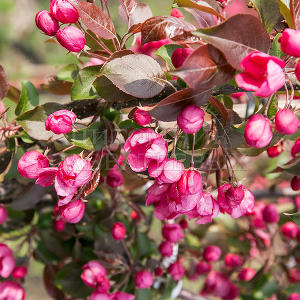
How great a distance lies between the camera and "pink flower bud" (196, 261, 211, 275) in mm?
1325

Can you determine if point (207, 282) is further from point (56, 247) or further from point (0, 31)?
point (0, 31)

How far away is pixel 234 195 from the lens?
0.69 metres

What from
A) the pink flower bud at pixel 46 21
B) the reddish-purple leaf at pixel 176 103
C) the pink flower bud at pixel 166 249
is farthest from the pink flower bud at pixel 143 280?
the pink flower bud at pixel 46 21

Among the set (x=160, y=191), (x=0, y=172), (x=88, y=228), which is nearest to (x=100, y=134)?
(x=160, y=191)

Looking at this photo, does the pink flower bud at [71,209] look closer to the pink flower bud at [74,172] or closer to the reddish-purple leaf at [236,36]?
the pink flower bud at [74,172]

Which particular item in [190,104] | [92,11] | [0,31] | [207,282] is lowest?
[207,282]

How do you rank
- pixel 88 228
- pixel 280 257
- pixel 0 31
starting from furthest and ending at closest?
pixel 0 31 < pixel 280 257 < pixel 88 228

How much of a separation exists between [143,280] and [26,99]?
0.51m

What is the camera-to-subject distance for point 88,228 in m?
1.06

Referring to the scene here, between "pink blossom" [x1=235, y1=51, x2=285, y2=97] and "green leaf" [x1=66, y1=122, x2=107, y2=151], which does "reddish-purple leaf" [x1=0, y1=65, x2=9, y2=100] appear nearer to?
"green leaf" [x1=66, y1=122, x2=107, y2=151]

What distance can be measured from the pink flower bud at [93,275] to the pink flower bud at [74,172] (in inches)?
14.6

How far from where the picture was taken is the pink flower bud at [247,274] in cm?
132

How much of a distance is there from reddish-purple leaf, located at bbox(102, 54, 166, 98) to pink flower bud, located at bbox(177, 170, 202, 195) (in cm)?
Answer: 14

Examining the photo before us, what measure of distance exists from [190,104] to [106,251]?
601mm
